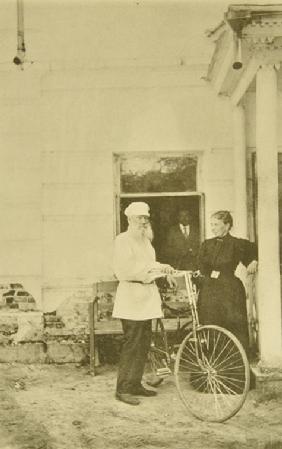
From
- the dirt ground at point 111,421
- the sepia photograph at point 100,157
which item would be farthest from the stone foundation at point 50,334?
the dirt ground at point 111,421

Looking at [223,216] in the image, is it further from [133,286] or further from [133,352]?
[133,352]

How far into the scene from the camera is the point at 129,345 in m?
6.41

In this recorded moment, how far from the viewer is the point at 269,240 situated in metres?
6.43

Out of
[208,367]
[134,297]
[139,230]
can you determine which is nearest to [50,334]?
[134,297]

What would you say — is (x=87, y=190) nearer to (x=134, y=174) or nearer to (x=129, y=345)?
(x=134, y=174)

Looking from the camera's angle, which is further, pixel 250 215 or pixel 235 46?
pixel 250 215

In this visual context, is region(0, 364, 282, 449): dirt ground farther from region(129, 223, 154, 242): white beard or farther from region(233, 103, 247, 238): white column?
region(233, 103, 247, 238): white column

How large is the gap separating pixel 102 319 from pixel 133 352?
2132mm

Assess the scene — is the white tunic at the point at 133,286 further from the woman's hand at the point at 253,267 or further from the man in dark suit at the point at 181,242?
the man in dark suit at the point at 181,242

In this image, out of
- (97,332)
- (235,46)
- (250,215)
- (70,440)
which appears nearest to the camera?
(70,440)

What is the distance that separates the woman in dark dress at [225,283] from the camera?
662cm

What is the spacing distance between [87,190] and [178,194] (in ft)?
4.01

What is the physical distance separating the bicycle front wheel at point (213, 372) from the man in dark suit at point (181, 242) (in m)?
2.16

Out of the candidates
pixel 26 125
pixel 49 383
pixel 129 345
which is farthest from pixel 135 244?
pixel 26 125
